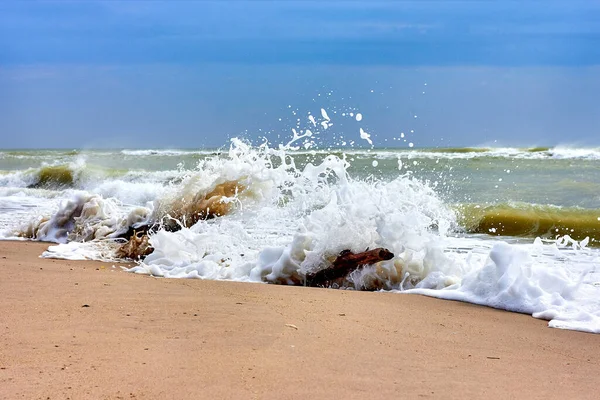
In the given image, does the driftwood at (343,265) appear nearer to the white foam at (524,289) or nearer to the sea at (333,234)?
the sea at (333,234)

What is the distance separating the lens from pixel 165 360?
9.03 ft

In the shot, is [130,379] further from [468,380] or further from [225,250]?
[225,250]

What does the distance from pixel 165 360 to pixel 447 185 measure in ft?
45.9

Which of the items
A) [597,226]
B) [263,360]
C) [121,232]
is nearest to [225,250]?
[121,232]

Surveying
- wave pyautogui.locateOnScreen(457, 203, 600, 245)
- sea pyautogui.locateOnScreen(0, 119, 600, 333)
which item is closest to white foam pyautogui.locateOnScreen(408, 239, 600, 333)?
sea pyautogui.locateOnScreen(0, 119, 600, 333)

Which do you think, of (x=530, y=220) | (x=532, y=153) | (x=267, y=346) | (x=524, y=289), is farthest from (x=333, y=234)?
(x=532, y=153)

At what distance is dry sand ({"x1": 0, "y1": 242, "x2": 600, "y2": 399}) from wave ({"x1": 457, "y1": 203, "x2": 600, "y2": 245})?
5376 mm

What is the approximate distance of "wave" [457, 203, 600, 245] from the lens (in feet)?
31.0

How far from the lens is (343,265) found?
5.27 m

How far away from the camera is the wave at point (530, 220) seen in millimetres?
9438

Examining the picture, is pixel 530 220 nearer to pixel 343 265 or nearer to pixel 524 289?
pixel 343 265

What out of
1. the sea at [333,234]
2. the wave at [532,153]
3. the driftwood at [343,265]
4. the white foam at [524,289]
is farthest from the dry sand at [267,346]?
the wave at [532,153]

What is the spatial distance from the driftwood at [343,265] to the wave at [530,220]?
14.6ft

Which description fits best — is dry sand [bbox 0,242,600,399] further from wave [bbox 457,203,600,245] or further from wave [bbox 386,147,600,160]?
wave [bbox 386,147,600,160]
